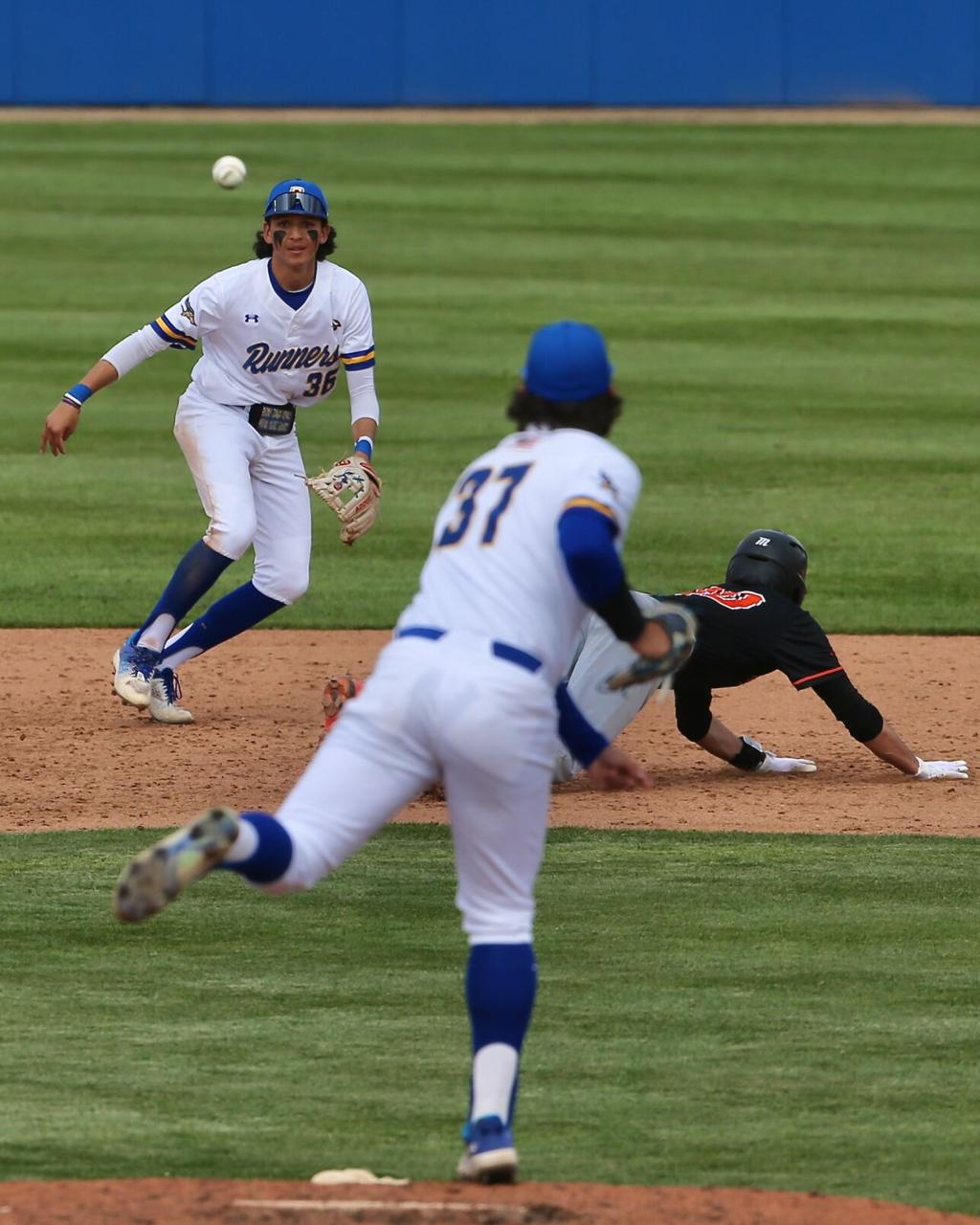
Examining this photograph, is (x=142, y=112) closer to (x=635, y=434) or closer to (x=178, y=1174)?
(x=635, y=434)

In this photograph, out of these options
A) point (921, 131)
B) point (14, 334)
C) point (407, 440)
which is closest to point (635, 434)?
point (407, 440)

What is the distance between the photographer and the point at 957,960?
227 inches

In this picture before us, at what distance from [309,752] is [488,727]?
430cm

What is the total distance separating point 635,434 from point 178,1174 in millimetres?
11020

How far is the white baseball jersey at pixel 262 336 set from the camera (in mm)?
8281

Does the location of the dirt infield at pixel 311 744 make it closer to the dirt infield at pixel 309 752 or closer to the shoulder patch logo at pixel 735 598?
the dirt infield at pixel 309 752

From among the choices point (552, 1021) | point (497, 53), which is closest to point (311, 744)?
point (552, 1021)

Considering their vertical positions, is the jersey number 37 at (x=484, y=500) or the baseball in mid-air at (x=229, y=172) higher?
the baseball in mid-air at (x=229, y=172)

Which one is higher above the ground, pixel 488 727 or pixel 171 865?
pixel 488 727

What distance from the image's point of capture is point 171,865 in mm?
3984

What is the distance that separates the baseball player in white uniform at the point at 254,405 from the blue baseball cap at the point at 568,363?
3.86m

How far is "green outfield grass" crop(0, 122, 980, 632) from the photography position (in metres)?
12.0

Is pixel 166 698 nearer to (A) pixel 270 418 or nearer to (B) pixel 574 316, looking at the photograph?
(A) pixel 270 418

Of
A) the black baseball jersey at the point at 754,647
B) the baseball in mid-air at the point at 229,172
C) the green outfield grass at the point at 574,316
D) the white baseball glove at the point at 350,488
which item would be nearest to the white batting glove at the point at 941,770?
Answer: the black baseball jersey at the point at 754,647
